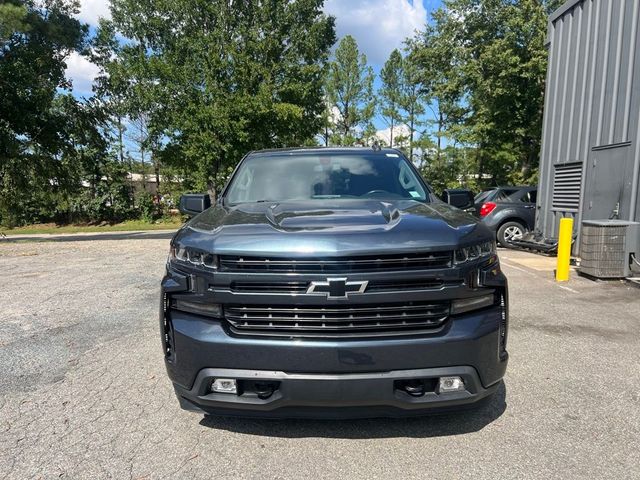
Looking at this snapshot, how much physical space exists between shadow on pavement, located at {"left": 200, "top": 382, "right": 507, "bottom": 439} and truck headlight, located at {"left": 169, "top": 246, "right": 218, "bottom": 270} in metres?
0.99

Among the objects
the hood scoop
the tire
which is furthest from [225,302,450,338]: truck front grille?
the tire

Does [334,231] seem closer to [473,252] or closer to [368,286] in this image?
[368,286]

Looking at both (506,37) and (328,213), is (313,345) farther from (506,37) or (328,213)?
(506,37)

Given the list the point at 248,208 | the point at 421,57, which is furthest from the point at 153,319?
the point at 421,57

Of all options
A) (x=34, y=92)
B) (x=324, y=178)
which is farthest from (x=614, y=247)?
(x=34, y=92)

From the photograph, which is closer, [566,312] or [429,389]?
[429,389]

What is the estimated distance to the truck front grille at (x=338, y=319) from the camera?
7.79 feet

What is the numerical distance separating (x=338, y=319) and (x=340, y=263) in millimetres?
289

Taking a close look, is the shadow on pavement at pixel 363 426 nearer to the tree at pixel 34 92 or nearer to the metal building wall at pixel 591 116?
the metal building wall at pixel 591 116

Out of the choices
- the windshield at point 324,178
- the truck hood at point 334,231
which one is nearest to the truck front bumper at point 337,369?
the truck hood at point 334,231

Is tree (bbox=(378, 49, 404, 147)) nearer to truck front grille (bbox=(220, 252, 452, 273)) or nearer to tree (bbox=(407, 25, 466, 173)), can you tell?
tree (bbox=(407, 25, 466, 173))

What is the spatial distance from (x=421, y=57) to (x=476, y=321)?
27070 millimetres

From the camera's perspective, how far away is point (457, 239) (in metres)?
2.46

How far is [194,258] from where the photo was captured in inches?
100.0
